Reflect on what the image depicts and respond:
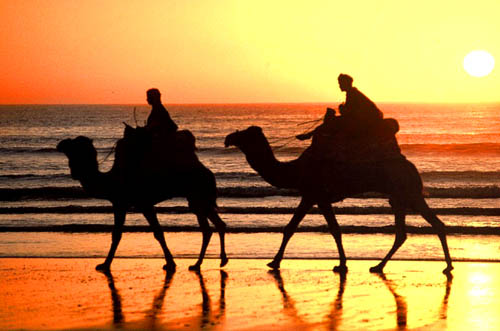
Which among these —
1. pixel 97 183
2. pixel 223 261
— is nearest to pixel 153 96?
pixel 97 183

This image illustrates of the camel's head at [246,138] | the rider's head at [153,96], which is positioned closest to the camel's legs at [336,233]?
the camel's head at [246,138]

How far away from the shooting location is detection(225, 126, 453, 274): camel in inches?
549

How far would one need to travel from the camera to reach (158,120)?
1413 centimetres

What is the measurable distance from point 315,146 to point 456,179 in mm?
24029

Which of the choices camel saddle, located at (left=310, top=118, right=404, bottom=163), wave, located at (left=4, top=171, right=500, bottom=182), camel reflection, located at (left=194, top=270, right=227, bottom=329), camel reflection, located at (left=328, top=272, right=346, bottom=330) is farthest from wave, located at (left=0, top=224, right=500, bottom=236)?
wave, located at (left=4, top=171, right=500, bottom=182)

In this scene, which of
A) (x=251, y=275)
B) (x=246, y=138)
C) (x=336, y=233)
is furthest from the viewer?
(x=336, y=233)

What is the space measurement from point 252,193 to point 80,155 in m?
16.8

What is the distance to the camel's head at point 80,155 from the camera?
1360cm

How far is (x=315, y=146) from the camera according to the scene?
46.1ft

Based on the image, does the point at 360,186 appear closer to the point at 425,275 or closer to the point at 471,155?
the point at 425,275

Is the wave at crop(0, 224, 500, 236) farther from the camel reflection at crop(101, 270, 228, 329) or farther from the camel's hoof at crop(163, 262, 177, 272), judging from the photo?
the camel reflection at crop(101, 270, 228, 329)

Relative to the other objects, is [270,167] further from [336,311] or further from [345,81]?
[336,311]

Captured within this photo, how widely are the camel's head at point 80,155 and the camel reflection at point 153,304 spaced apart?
1470mm

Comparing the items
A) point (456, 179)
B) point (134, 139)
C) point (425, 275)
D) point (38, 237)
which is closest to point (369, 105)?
point (425, 275)
